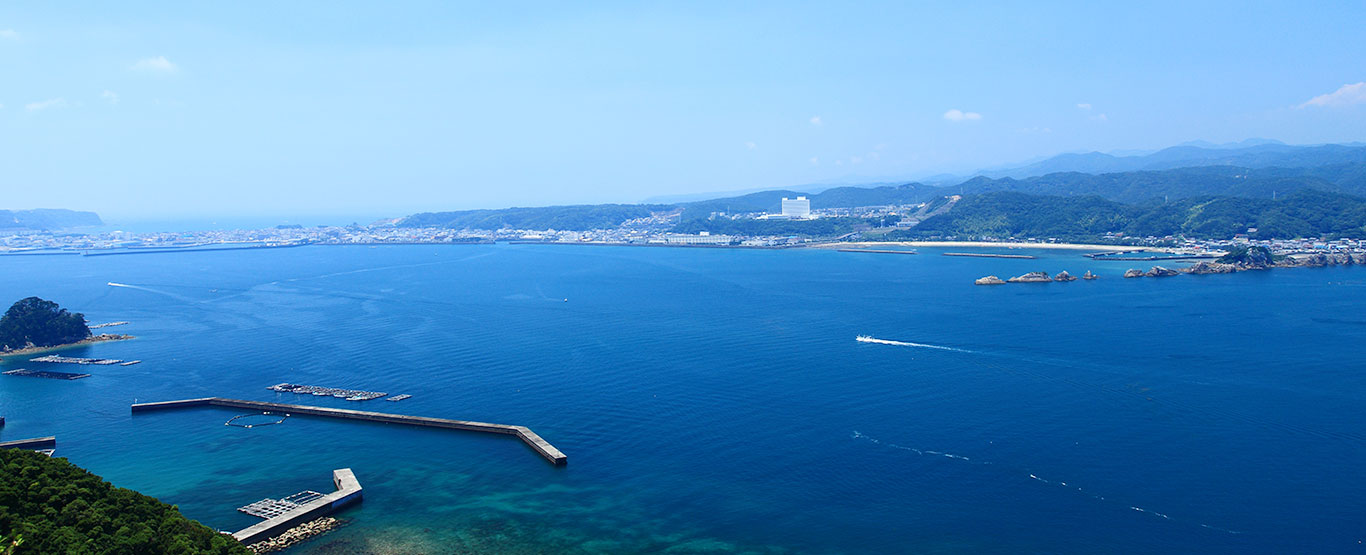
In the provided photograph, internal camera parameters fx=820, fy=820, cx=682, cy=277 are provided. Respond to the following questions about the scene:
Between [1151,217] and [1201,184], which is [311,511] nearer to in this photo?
[1151,217]

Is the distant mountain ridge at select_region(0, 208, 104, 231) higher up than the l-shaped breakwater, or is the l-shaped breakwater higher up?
the distant mountain ridge at select_region(0, 208, 104, 231)

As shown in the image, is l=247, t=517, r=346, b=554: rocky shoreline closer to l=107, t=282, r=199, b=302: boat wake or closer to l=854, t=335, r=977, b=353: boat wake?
l=854, t=335, r=977, b=353: boat wake

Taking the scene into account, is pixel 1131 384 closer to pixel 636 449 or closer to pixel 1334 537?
pixel 1334 537

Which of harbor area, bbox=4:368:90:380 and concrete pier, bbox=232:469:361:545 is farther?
harbor area, bbox=4:368:90:380

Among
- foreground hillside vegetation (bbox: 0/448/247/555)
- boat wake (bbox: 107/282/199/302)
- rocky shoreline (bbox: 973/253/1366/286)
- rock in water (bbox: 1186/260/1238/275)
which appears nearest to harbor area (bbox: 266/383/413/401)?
foreground hillside vegetation (bbox: 0/448/247/555)

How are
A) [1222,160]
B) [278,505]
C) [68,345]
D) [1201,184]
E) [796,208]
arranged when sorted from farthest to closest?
1. [1222,160]
2. [796,208]
3. [1201,184]
4. [68,345]
5. [278,505]

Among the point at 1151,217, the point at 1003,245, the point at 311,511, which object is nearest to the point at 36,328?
the point at 311,511
